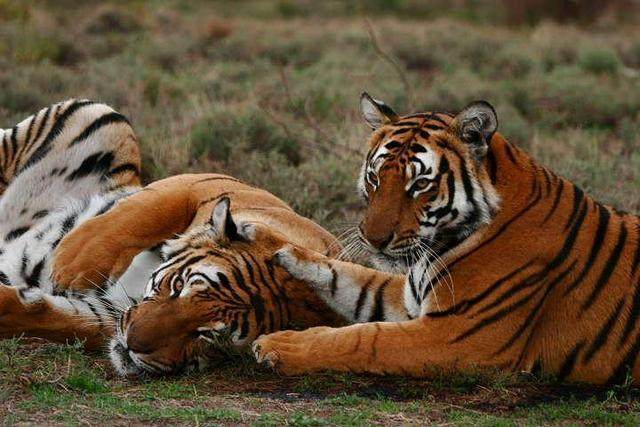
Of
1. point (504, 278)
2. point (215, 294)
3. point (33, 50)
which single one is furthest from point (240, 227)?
point (33, 50)

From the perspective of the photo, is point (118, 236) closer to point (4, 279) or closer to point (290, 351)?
point (4, 279)

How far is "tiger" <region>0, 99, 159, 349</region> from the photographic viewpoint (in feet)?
18.6

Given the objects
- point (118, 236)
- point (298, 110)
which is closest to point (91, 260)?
point (118, 236)

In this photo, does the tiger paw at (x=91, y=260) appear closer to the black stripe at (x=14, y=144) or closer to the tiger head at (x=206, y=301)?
the tiger head at (x=206, y=301)

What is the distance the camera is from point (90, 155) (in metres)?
6.29

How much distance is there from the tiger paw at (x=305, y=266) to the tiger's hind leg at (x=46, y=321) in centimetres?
84

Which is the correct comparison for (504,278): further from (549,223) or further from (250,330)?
(250,330)

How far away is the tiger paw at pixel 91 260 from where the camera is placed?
5328mm

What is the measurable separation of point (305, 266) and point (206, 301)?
55 cm

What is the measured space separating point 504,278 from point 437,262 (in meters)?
0.28

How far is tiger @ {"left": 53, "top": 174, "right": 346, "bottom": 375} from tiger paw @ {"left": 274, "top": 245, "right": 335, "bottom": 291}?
0.12 ft

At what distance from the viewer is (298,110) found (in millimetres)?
10234

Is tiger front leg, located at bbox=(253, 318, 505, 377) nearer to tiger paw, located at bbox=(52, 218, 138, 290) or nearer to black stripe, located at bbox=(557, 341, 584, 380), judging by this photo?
black stripe, located at bbox=(557, 341, 584, 380)

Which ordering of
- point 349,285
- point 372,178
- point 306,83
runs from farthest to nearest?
point 306,83 < point 349,285 < point 372,178
